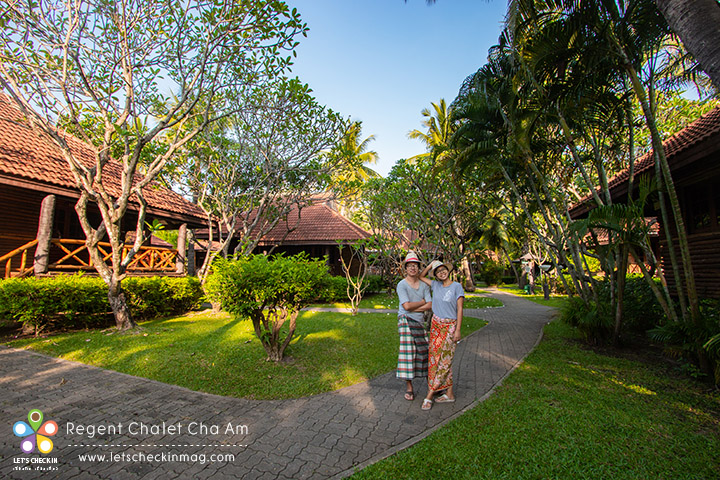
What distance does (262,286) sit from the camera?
4852mm

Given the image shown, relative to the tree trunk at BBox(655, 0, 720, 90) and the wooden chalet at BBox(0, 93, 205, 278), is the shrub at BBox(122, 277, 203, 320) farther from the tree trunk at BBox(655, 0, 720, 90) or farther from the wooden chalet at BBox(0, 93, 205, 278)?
the tree trunk at BBox(655, 0, 720, 90)

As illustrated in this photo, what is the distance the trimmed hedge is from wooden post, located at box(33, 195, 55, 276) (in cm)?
50

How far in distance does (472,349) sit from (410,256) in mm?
3539

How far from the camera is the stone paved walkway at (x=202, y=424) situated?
2.74 metres

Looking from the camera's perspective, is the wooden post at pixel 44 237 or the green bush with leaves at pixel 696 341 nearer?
the green bush with leaves at pixel 696 341

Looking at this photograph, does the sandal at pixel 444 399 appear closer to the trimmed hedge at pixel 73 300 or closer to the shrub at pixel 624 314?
the shrub at pixel 624 314

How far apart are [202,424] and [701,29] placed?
6.46 m

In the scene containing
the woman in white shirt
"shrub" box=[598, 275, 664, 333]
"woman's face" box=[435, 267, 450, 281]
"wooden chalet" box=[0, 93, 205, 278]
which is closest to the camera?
the woman in white shirt

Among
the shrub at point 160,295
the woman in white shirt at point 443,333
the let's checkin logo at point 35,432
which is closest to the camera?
the let's checkin logo at point 35,432

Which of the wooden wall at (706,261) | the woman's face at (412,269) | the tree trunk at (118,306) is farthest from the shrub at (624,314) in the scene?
the tree trunk at (118,306)

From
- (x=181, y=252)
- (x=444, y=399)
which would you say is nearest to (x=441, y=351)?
(x=444, y=399)

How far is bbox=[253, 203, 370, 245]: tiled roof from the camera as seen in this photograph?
691 inches

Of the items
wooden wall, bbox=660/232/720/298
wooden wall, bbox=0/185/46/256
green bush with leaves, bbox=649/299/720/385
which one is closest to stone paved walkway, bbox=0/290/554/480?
green bush with leaves, bbox=649/299/720/385

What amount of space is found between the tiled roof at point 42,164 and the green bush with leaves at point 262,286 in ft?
18.5
